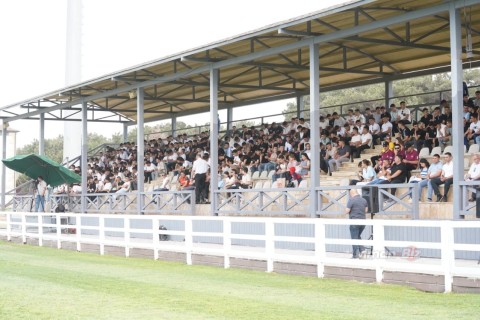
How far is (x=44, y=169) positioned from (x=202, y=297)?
22.0 meters

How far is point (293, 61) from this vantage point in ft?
91.0

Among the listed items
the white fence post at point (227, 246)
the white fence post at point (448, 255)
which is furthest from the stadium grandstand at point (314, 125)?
the white fence post at point (448, 255)

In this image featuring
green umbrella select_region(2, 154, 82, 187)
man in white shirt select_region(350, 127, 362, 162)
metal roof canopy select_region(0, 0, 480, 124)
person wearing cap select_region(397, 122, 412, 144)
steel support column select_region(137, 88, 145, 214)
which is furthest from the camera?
green umbrella select_region(2, 154, 82, 187)

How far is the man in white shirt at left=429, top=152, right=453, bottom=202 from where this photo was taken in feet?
61.6

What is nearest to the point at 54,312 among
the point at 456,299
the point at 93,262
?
the point at 456,299

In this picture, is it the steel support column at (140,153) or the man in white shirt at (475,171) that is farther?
the steel support column at (140,153)

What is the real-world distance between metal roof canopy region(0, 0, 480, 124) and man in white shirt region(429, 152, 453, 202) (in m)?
3.18

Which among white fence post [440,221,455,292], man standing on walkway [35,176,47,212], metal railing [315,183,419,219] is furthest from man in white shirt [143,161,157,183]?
white fence post [440,221,455,292]

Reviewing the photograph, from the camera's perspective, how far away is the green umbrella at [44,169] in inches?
1297

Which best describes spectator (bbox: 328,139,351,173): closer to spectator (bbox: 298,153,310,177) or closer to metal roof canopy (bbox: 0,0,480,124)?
spectator (bbox: 298,153,310,177)

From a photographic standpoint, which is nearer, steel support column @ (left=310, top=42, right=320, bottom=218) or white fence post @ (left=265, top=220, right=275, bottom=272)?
white fence post @ (left=265, top=220, right=275, bottom=272)

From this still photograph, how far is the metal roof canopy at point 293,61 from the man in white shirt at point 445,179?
3176 millimetres

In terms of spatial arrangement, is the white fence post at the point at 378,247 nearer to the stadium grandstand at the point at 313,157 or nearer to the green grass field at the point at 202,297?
the stadium grandstand at the point at 313,157

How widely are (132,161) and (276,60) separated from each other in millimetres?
13558
